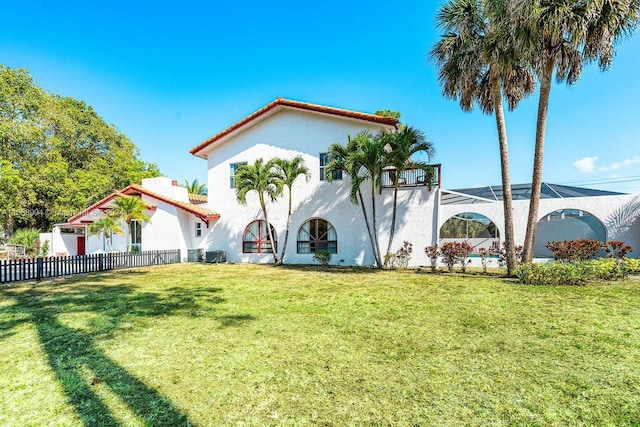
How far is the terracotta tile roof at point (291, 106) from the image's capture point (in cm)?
1660

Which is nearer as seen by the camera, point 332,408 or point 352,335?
point 332,408

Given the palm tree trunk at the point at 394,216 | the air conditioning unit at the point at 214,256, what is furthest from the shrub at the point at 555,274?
the air conditioning unit at the point at 214,256

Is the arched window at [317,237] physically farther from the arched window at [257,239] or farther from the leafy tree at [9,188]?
the leafy tree at [9,188]

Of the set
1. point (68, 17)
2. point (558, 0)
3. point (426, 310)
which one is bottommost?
point (426, 310)

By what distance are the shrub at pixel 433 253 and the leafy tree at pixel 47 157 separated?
32.1m

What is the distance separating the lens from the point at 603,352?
487cm

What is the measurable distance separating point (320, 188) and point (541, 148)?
Answer: 35.6 feet

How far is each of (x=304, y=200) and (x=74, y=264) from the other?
39.3 ft

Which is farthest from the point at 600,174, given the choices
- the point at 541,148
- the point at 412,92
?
the point at 541,148

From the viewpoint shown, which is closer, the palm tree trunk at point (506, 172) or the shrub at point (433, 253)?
the palm tree trunk at point (506, 172)

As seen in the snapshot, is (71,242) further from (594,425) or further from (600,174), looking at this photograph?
(600,174)

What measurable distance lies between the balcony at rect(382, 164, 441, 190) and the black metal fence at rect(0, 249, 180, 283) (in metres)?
14.1

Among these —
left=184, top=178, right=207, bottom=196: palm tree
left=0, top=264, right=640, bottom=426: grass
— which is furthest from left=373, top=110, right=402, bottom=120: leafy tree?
left=0, top=264, right=640, bottom=426: grass

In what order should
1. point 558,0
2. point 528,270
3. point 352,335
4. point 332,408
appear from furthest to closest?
point 528,270 < point 558,0 < point 352,335 < point 332,408
